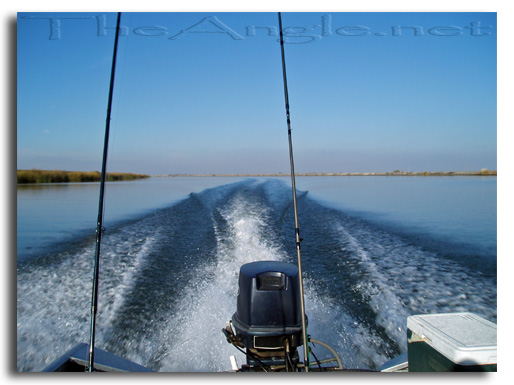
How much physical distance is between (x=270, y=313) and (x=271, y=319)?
23mm

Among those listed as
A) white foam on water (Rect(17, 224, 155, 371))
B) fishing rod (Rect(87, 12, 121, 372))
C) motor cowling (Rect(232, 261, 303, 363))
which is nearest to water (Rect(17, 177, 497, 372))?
white foam on water (Rect(17, 224, 155, 371))

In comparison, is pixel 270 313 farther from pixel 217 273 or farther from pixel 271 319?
pixel 217 273

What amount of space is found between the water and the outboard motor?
425 mm

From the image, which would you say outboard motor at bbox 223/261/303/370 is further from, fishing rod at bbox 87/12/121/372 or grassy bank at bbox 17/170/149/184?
grassy bank at bbox 17/170/149/184

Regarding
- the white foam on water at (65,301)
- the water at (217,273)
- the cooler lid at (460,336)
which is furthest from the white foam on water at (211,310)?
the cooler lid at (460,336)

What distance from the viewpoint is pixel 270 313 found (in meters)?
1.42

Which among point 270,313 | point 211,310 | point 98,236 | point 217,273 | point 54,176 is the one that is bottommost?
point 211,310

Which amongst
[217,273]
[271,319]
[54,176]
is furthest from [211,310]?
[54,176]

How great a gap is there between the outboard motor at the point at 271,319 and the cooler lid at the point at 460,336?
0.51m

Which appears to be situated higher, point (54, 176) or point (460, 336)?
point (54, 176)

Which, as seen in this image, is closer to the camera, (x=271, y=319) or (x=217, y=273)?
(x=271, y=319)

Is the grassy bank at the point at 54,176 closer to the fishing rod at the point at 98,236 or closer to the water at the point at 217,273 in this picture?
the water at the point at 217,273

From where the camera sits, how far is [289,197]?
5.44 meters

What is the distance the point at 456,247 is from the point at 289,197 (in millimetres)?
2749
